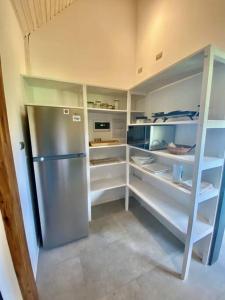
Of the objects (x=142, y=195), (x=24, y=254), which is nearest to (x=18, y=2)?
(x=24, y=254)

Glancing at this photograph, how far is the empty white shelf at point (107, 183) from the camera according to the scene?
2.08 m

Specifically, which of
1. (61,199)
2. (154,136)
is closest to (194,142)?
(154,136)

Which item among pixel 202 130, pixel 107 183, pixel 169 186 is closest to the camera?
pixel 202 130

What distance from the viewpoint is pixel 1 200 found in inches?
30.6

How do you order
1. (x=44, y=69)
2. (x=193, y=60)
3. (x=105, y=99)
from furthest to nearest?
(x=105, y=99), (x=44, y=69), (x=193, y=60)

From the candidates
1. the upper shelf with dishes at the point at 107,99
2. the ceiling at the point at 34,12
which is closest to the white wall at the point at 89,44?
the ceiling at the point at 34,12

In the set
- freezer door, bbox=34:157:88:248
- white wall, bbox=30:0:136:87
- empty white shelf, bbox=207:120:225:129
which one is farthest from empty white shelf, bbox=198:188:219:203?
white wall, bbox=30:0:136:87

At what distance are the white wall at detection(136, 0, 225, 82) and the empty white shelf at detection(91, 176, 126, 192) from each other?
1.69m

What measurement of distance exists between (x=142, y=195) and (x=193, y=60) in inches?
60.4

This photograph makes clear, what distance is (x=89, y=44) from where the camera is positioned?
6.55ft

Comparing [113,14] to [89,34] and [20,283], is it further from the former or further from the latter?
[20,283]

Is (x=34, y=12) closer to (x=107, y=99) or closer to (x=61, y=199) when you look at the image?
(x=107, y=99)

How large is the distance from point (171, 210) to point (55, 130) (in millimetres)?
1508

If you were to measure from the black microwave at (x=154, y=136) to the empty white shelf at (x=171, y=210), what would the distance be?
66 cm
